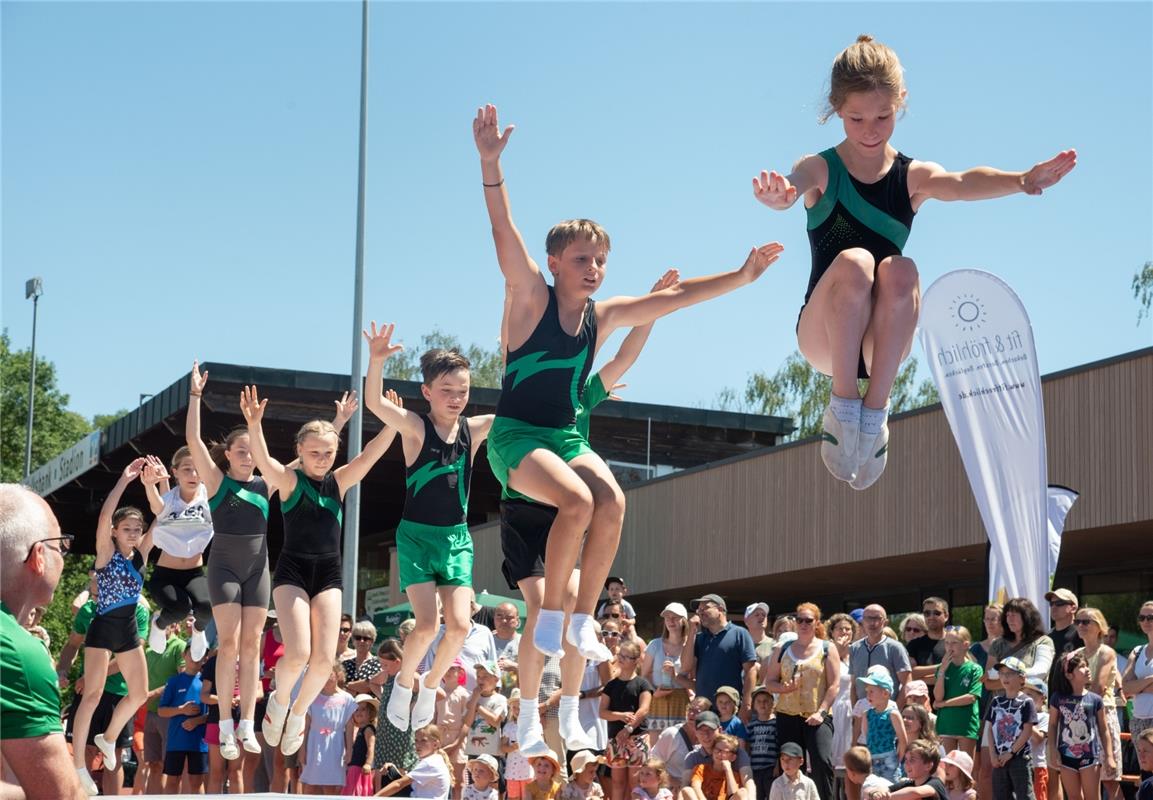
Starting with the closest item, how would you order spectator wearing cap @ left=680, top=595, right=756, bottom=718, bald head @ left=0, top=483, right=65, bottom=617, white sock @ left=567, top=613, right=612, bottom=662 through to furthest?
bald head @ left=0, top=483, right=65, bottom=617, white sock @ left=567, top=613, right=612, bottom=662, spectator wearing cap @ left=680, top=595, right=756, bottom=718

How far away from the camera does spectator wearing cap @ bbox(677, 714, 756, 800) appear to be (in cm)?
1111

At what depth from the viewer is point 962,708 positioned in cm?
1127

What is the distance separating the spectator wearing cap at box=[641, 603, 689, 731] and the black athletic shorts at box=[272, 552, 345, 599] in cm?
392

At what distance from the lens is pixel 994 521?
12.6m

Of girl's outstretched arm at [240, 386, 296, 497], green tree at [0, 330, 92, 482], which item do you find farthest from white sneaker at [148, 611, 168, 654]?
green tree at [0, 330, 92, 482]

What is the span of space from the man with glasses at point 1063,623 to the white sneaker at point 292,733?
5.55 metres

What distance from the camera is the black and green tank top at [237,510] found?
9.70m

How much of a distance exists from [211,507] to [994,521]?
6837 mm

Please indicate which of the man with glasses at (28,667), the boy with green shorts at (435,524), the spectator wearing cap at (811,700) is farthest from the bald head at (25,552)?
the spectator wearing cap at (811,700)

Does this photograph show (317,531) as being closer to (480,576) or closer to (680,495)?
(680,495)

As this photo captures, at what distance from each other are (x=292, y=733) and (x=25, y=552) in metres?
5.17

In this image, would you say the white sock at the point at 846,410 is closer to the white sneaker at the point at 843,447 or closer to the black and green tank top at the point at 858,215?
the white sneaker at the point at 843,447

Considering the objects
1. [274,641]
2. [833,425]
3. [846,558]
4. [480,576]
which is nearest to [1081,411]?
[846,558]

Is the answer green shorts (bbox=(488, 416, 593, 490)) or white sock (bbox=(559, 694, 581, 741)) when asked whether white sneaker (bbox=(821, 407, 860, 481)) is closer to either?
green shorts (bbox=(488, 416, 593, 490))
